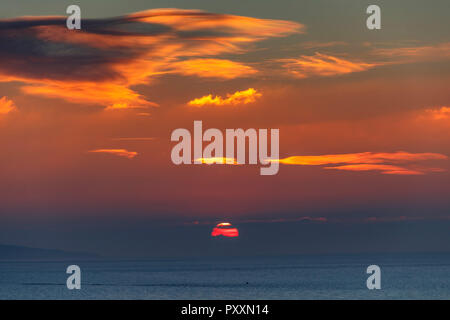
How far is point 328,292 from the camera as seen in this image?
117 meters

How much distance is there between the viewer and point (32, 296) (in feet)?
399
